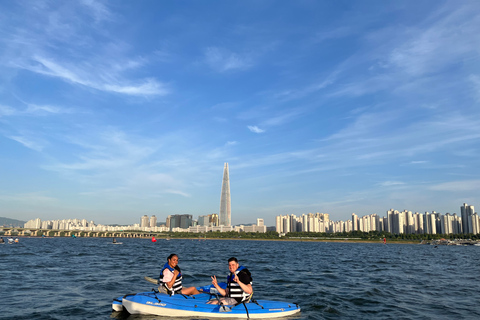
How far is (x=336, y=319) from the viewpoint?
48.6 feet

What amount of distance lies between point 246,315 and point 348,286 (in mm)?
13750

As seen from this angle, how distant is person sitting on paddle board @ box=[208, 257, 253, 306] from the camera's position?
1251 centimetres

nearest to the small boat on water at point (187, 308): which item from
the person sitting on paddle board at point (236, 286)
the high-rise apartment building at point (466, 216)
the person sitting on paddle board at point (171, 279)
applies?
the person sitting on paddle board at point (236, 286)

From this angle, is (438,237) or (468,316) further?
(438,237)

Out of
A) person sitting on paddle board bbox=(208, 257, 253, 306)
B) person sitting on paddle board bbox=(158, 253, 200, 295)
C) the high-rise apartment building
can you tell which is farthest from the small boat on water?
the high-rise apartment building

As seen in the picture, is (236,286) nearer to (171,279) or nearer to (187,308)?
(187,308)

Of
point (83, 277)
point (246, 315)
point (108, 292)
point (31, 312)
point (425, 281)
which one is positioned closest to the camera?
point (246, 315)

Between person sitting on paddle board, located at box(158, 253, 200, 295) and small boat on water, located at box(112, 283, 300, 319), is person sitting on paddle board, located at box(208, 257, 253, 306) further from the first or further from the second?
person sitting on paddle board, located at box(158, 253, 200, 295)

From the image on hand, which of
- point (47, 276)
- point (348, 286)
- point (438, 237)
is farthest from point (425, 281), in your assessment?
point (438, 237)

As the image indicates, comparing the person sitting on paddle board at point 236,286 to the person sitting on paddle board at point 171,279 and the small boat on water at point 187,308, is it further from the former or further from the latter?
the person sitting on paddle board at point 171,279

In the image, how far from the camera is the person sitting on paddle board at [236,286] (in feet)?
41.0

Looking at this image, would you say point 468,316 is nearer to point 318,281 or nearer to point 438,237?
point 318,281

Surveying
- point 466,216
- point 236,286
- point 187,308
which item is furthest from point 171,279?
point 466,216

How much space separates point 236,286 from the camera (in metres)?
13.0
